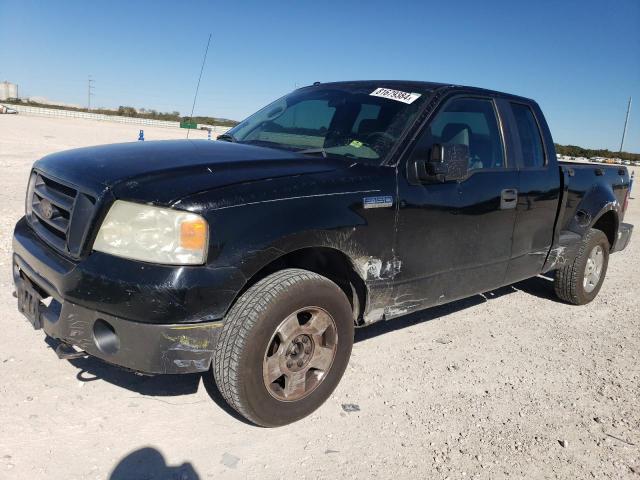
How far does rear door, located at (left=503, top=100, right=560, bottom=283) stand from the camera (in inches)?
166

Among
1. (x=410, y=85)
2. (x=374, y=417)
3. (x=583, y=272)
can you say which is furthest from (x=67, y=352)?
(x=583, y=272)

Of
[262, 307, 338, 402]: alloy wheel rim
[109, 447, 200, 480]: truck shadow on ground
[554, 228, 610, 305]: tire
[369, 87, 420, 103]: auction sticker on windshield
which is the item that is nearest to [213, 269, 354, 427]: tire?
[262, 307, 338, 402]: alloy wheel rim

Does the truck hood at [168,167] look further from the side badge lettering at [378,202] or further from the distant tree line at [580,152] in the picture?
the distant tree line at [580,152]

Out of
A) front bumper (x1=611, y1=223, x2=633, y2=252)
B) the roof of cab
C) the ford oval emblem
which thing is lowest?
front bumper (x1=611, y1=223, x2=633, y2=252)

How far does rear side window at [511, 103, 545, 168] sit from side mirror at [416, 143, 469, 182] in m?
1.25

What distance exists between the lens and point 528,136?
→ 4.50m

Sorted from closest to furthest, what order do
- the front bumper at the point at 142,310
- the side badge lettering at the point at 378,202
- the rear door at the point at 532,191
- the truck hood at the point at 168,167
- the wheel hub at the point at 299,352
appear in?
1. the front bumper at the point at 142,310
2. the truck hood at the point at 168,167
3. the wheel hub at the point at 299,352
4. the side badge lettering at the point at 378,202
5. the rear door at the point at 532,191

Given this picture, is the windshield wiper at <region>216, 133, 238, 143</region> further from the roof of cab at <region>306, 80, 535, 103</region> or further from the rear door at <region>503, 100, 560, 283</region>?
the rear door at <region>503, 100, 560, 283</region>

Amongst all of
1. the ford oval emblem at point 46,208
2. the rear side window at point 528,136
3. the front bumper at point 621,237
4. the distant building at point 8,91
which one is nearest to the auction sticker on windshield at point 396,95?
the rear side window at point 528,136

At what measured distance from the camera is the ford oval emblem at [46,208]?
2863 millimetres

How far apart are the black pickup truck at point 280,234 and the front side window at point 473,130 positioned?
15 millimetres

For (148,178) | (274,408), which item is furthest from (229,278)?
(274,408)

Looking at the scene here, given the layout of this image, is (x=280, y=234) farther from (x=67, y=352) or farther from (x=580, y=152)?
(x=580, y=152)

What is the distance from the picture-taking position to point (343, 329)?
9.87 ft
